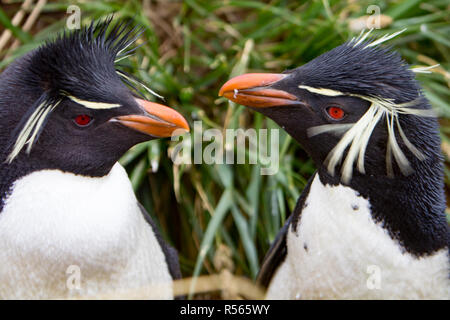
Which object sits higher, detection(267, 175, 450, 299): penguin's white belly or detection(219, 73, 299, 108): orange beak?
detection(219, 73, 299, 108): orange beak

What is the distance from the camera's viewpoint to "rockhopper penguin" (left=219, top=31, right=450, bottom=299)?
56.6 inches

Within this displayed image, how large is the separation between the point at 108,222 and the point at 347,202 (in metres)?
0.62

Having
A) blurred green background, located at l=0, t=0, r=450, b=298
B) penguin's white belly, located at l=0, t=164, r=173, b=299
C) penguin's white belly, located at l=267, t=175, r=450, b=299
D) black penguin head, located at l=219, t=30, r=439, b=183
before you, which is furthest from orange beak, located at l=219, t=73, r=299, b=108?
blurred green background, located at l=0, t=0, r=450, b=298

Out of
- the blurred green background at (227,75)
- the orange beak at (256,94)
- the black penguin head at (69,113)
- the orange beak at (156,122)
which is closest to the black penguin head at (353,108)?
the orange beak at (256,94)

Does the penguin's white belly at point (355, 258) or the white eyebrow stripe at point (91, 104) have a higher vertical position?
the white eyebrow stripe at point (91, 104)

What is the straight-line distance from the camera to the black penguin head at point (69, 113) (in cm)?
143

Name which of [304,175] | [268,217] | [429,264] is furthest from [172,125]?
[304,175]

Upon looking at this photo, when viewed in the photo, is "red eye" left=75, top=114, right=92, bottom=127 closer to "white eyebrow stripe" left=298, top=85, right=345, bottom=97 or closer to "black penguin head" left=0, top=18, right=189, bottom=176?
"black penguin head" left=0, top=18, right=189, bottom=176

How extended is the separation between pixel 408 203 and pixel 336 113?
0.29 metres

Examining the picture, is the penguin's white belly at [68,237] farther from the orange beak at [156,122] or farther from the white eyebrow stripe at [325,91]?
the white eyebrow stripe at [325,91]

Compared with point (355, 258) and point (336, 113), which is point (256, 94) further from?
point (355, 258)

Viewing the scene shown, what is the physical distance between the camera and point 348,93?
56.5 inches

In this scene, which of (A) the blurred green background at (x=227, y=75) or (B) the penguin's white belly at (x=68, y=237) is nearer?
(B) the penguin's white belly at (x=68, y=237)

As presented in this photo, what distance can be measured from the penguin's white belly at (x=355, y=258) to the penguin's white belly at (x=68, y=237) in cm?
50
